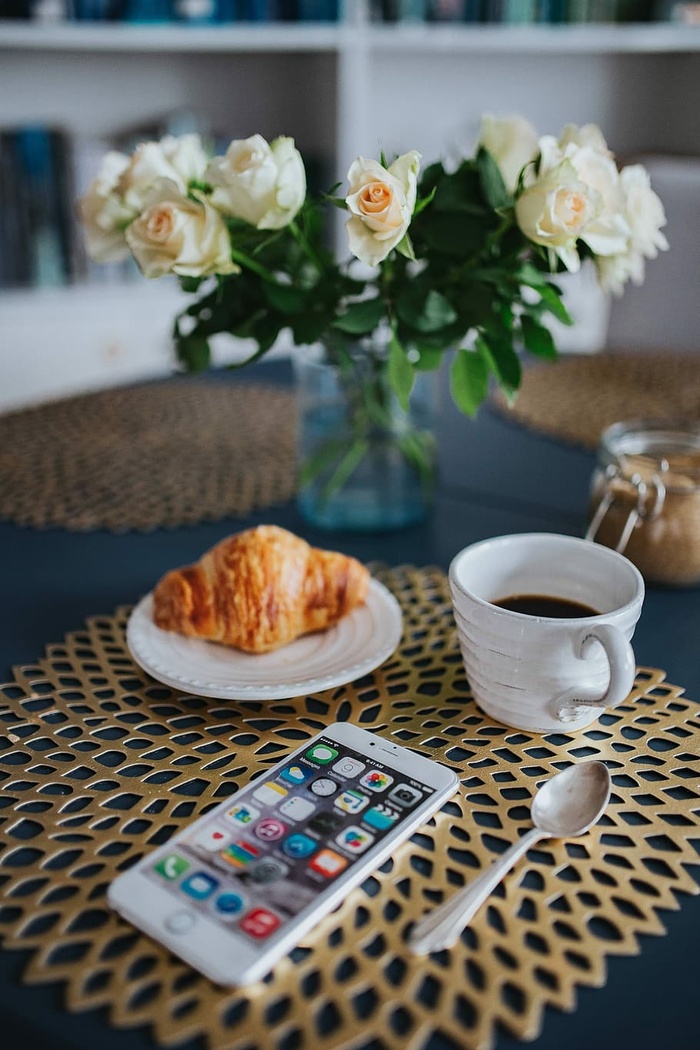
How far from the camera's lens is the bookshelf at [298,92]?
2039 mm

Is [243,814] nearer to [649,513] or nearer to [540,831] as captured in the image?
[540,831]

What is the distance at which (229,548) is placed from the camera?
666mm

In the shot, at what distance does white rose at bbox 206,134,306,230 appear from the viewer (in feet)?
2.11

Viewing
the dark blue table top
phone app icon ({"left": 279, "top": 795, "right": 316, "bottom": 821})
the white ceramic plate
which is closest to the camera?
the dark blue table top

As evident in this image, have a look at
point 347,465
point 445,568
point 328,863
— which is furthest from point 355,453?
point 328,863

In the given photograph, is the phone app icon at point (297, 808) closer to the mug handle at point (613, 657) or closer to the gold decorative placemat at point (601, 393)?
the mug handle at point (613, 657)

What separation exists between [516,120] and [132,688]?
19.2 inches

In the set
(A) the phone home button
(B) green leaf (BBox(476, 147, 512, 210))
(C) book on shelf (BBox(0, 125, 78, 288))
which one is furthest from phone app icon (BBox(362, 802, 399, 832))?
(C) book on shelf (BBox(0, 125, 78, 288))

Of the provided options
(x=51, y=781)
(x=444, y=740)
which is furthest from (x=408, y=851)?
(x=51, y=781)

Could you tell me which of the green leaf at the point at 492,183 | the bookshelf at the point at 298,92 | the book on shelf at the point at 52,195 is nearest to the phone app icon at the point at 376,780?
the green leaf at the point at 492,183

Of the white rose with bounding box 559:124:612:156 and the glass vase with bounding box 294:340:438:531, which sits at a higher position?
the white rose with bounding box 559:124:612:156

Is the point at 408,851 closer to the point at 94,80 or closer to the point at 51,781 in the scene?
the point at 51,781

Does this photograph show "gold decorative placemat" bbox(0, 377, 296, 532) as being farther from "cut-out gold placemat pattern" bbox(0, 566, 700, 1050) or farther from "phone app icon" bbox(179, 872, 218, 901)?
"phone app icon" bbox(179, 872, 218, 901)

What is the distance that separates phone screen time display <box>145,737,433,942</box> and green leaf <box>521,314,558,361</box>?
0.36 meters
